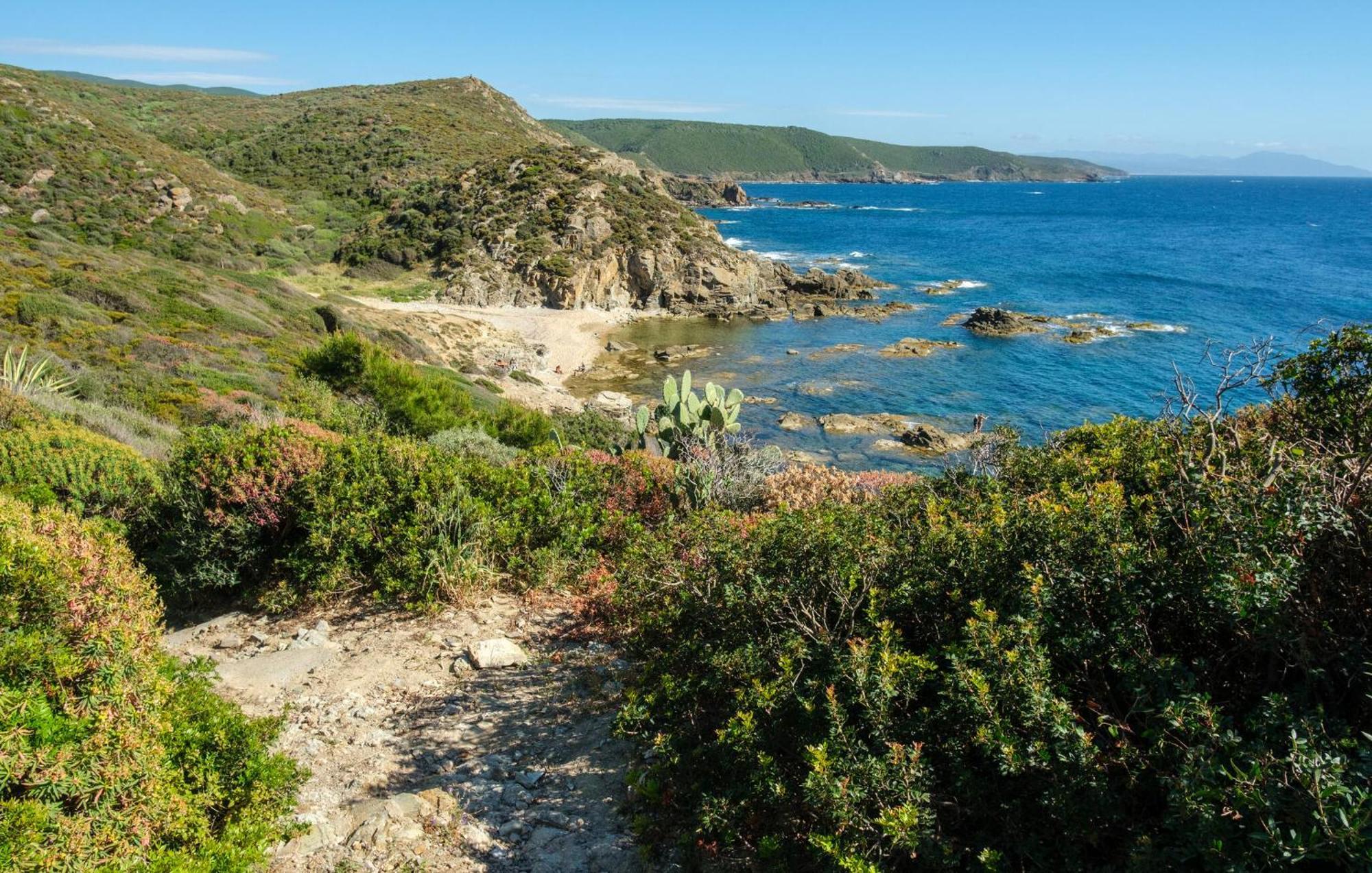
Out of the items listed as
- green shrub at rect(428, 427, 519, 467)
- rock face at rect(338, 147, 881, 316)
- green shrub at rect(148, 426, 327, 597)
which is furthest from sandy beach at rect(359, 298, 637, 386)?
green shrub at rect(148, 426, 327, 597)

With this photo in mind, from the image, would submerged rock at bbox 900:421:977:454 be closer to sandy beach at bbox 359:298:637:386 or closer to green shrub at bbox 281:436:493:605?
sandy beach at bbox 359:298:637:386

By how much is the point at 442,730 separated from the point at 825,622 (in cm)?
297

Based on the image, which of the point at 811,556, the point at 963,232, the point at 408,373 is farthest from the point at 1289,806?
the point at 963,232

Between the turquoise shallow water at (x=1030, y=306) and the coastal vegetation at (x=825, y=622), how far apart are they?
122 inches

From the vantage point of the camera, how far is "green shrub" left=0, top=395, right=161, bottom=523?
24.0 ft

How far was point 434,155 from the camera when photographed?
65.8m

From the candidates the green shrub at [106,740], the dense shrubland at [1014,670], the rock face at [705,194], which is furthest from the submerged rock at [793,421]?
the rock face at [705,194]

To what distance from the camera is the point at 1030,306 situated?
49688 millimetres

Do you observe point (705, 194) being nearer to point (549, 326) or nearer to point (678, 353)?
point (549, 326)

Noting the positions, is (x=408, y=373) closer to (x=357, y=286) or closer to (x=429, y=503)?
(x=429, y=503)

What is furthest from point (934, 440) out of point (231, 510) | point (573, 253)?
point (573, 253)

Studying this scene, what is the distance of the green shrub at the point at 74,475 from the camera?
7305mm

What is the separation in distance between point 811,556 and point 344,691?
3745 millimetres

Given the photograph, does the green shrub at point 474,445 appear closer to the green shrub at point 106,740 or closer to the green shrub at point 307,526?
the green shrub at point 307,526
